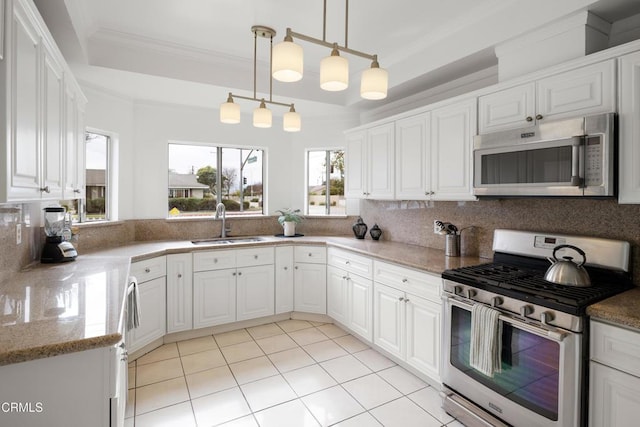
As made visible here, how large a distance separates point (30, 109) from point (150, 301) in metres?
2.02

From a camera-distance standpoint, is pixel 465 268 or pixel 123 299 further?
pixel 465 268

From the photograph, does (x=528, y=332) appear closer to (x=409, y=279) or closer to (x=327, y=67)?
(x=409, y=279)

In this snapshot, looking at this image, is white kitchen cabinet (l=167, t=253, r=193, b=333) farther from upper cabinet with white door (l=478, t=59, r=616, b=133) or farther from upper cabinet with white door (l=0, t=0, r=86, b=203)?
upper cabinet with white door (l=478, t=59, r=616, b=133)

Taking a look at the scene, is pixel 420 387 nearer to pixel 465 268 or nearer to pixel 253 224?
pixel 465 268

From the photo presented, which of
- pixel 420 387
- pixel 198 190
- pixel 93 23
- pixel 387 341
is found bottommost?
pixel 420 387

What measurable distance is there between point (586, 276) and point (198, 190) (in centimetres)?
388

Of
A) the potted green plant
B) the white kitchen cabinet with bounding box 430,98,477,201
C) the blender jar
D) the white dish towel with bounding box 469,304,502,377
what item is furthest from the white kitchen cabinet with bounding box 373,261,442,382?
the blender jar

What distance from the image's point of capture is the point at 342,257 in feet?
11.4

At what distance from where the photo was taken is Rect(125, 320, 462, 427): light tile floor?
7.07ft

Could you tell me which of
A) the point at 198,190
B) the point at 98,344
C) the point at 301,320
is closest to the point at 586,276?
the point at 98,344

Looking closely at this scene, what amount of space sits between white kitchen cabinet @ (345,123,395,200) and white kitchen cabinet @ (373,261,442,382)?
90cm

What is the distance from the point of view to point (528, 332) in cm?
177

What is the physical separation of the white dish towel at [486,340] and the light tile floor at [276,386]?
50cm

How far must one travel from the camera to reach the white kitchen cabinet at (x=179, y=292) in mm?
3250
